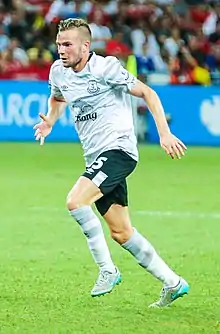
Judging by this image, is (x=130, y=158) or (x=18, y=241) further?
(x=18, y=241)

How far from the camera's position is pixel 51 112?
718cm

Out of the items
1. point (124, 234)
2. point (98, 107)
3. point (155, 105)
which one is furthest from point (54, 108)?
point (124, 234)

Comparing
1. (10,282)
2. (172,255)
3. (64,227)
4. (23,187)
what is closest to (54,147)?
(23,187)

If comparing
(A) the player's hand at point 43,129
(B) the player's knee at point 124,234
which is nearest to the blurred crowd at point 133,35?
(A) the player's hand at point 43,129

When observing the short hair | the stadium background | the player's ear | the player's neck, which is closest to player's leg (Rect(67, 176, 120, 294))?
the stadium background

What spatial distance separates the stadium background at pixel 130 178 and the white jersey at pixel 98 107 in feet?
3.61

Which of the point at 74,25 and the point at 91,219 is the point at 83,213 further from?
the point at 74,25

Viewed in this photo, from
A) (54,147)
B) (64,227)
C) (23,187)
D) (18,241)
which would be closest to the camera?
(18,241)

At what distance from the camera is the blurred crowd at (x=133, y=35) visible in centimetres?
2141

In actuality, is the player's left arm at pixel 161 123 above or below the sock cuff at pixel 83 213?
A: above

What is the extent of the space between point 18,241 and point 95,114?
3.10 m

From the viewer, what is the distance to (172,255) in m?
8.91

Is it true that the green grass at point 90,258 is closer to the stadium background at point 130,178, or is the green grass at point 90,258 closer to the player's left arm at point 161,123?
the stadium background at point 130,178

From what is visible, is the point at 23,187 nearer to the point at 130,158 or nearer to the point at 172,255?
the point at 172,255
